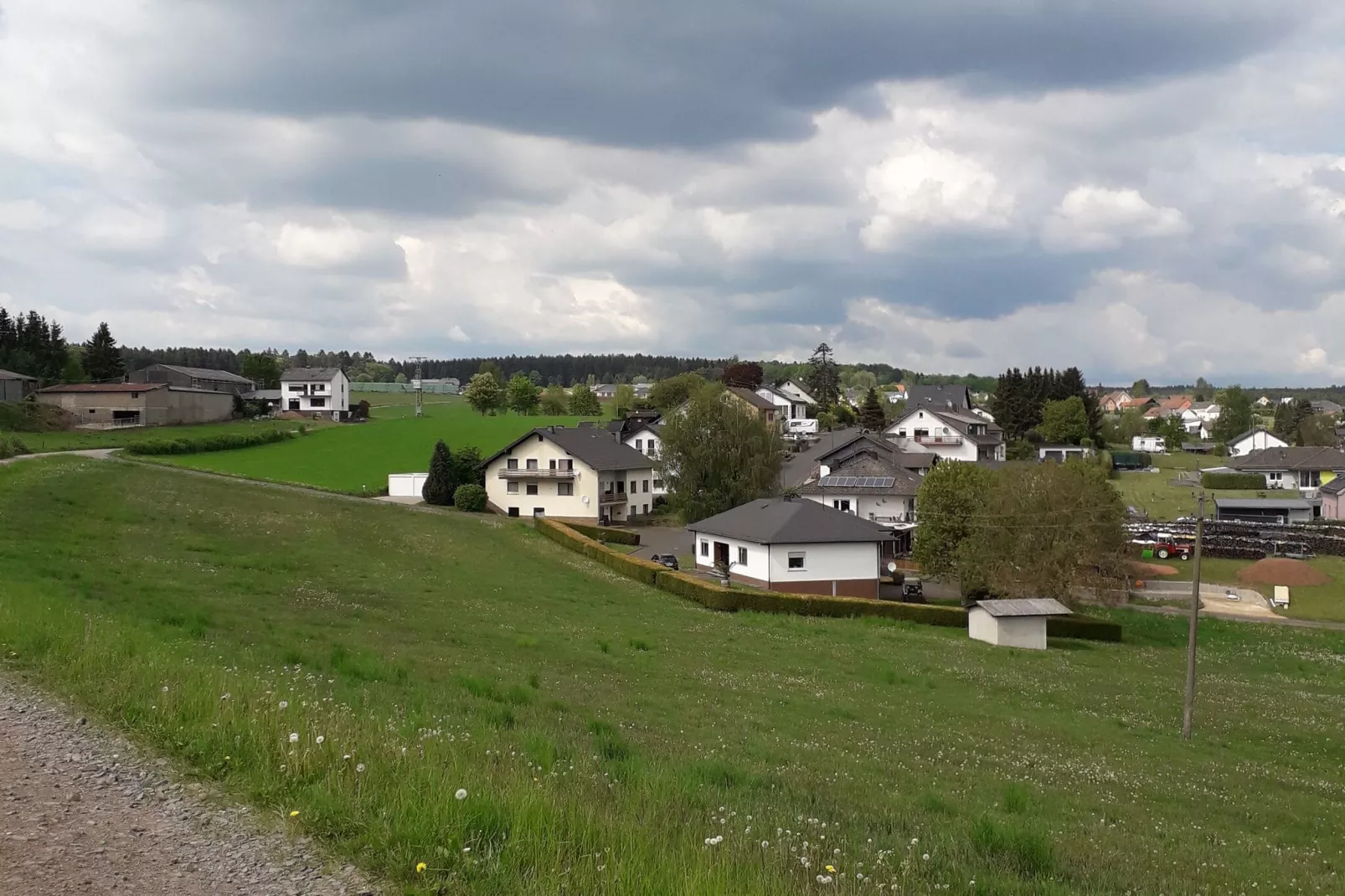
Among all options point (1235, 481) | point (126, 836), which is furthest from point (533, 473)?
point (1235, 481)

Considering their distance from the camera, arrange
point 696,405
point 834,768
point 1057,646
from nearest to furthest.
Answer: point 834,768
point 1057,646
point 696,405

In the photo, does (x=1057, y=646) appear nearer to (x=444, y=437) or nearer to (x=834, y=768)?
(x=834, y=768)

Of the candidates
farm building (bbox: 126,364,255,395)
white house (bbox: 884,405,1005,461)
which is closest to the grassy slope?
farm building (bbox: 126,364,255,395)

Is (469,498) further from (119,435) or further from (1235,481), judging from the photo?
(1235,481)

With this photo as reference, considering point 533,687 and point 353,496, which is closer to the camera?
point 533,687

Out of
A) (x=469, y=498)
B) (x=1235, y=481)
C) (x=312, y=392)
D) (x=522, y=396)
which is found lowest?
(x=1235, y=481)

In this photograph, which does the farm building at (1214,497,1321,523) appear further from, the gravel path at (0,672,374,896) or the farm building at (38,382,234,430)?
the farm building at (38,382,234,430)

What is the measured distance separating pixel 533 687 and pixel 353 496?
6154 cm

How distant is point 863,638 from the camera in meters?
31.7

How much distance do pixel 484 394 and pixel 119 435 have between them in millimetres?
74182

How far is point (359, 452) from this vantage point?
311 feet

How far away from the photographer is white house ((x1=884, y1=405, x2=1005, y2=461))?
110875mm

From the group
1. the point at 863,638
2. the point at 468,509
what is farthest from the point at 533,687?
the point at 468,509

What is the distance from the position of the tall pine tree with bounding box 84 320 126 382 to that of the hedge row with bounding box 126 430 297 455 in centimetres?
3698
